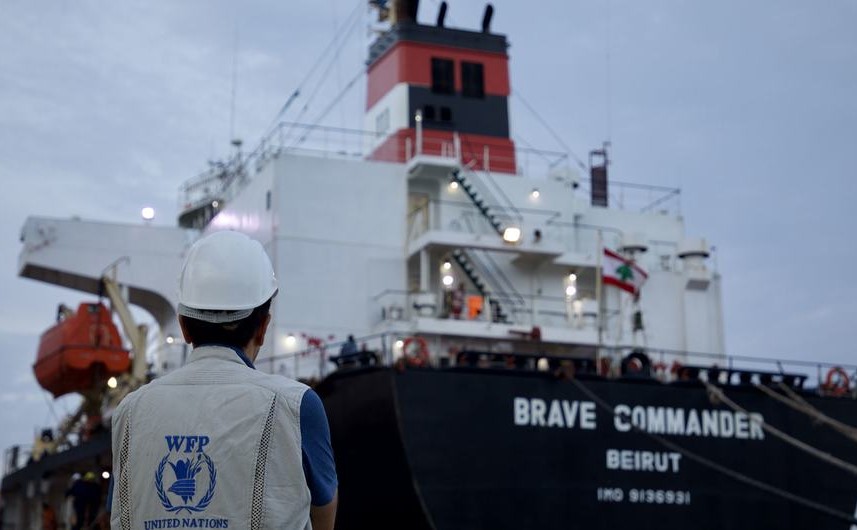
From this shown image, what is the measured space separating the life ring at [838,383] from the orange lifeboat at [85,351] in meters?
11.7

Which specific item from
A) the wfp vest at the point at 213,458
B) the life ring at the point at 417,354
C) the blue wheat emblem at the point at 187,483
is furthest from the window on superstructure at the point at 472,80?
the blue wheat emblem at the point at 187,483

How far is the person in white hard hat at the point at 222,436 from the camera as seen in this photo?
2.31m

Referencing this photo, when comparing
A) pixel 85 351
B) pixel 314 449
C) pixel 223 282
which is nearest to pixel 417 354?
pixel 85 351

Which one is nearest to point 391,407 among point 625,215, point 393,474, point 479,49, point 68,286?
point 393,474

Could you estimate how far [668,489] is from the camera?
622 inches

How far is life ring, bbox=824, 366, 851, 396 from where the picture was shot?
1791 cm

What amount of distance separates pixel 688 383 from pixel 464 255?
13.3 ft

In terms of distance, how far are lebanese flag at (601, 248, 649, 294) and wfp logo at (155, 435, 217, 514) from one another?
55.7 ft

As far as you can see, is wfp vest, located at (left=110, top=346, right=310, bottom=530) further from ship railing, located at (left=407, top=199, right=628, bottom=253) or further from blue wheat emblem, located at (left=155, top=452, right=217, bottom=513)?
ship railing, located at (left=407, top=199, right=628, bottom=253)

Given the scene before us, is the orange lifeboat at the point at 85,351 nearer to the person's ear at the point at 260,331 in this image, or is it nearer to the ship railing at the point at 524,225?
the ship railing at the point at 524,225

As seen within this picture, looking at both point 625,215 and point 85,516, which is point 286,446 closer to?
point 85,516

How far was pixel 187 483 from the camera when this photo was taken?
2316 mm

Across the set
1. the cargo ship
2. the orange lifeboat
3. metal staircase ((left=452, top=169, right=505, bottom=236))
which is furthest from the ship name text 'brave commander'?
the orange lifeboat

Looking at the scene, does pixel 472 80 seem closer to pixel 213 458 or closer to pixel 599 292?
pixel 599 292
